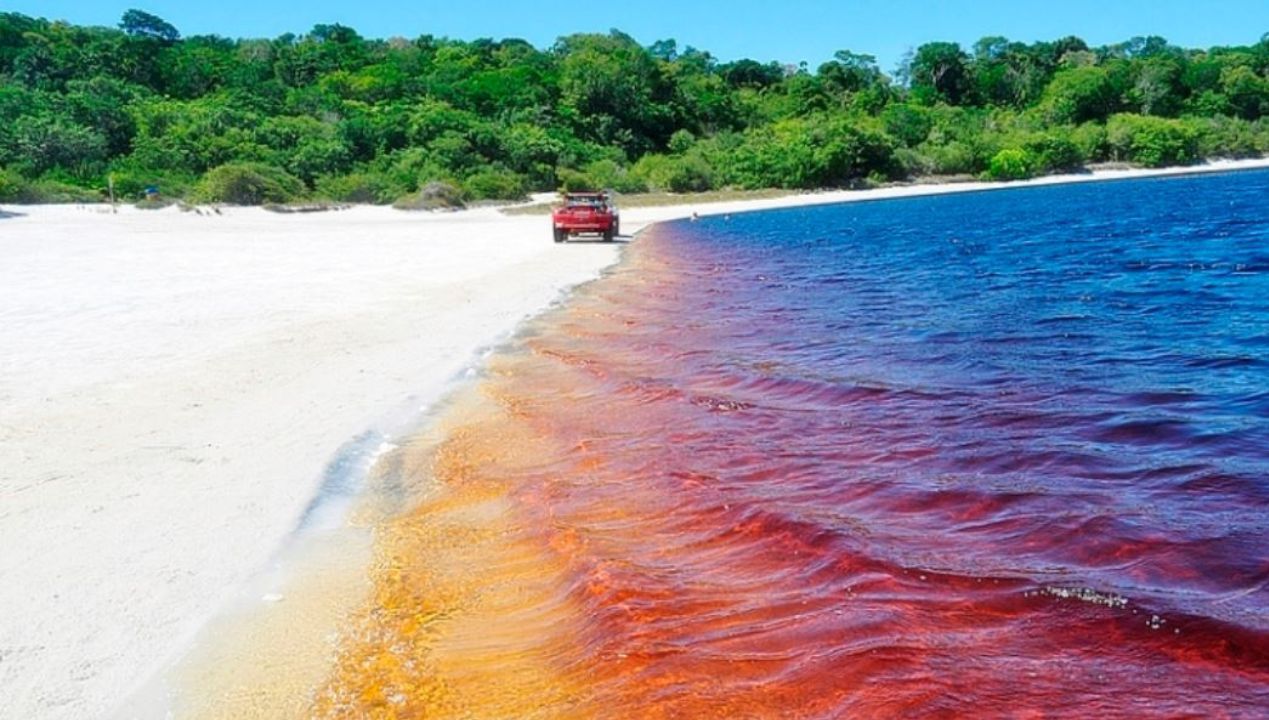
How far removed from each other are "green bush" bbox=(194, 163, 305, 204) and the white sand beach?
25.8 metres

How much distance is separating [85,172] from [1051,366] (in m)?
58.4

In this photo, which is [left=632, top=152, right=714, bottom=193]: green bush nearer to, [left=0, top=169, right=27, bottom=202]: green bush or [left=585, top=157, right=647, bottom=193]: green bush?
[left=585, top=157, right=647, bottom=193]: green bush

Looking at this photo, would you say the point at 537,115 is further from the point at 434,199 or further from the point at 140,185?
the point at 140,185

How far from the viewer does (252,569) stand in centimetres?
547

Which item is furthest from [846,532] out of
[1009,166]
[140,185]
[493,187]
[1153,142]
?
[1153,142]

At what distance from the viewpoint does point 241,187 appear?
48250mm

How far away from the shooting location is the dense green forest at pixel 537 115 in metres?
58.8

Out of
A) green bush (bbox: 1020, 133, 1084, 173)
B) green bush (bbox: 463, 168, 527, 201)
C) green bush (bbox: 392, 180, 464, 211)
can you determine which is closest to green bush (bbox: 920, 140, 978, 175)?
green bush (bbox: 1020, 133, 1084, 173)

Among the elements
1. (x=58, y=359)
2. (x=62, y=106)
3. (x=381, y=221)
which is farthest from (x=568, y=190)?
(x=58, y=359)

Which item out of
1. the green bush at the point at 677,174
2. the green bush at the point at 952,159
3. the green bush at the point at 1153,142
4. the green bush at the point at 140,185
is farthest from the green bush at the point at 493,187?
the green bush at the point at 1153,142

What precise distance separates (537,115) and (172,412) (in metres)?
85.9

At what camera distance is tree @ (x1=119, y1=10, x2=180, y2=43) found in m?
115

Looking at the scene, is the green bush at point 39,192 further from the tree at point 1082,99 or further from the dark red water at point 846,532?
the tree at point 1082,99

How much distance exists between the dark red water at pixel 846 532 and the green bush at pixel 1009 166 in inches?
3141
